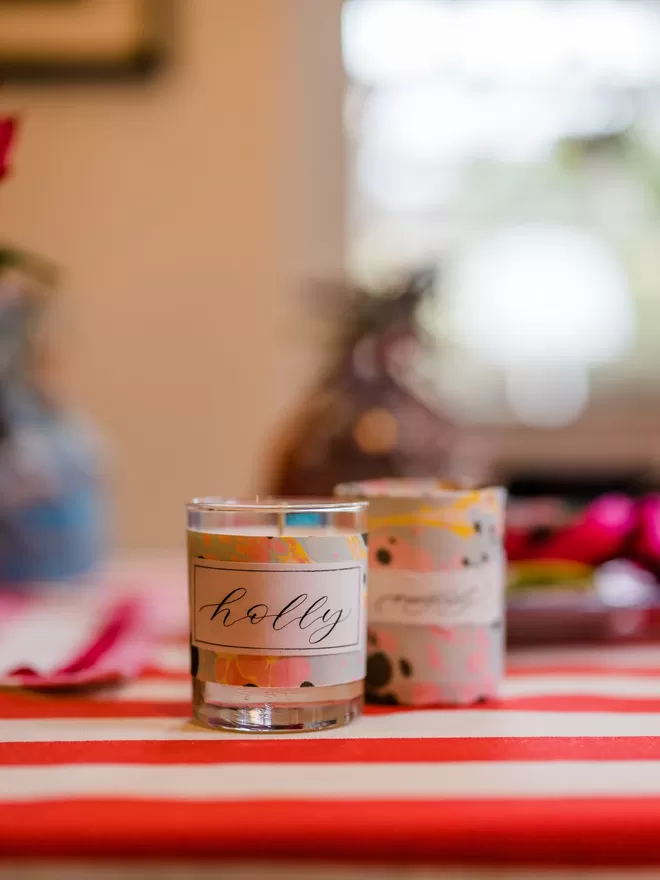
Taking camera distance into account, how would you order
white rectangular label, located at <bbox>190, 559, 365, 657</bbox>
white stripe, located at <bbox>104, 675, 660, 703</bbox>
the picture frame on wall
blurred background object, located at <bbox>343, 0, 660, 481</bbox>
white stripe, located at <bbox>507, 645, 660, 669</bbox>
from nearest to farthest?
1. white rectangular label, located at <bbox>190, 559, 365, 657</bbox>
2. white stripe, located at <bbox>104, 675, 660, 703</bbox>
3. white stripe, located at <bbox>507, 645, 660, 669</bbox>
4. the picture frame on wall
5. blurred background object, located at <bbox>343, 0, 660, 481</bbox>

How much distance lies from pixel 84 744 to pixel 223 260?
1.33 m

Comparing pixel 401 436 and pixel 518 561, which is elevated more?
pixel 401 436

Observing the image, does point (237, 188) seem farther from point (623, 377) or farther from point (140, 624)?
point (140, 624)

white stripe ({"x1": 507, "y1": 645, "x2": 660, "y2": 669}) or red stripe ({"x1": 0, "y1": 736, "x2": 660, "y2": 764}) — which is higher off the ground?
red stripe ({"x1": 0, "y1": 736, "x2": 660, "y2": 764})

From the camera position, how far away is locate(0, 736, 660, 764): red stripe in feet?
1.37

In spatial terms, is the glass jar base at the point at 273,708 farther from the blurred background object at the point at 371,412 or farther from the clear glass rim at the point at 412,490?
the blurred background object at the point at 371,412

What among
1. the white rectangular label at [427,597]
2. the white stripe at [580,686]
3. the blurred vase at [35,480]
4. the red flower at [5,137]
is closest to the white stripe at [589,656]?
the white stripe at [580,686]

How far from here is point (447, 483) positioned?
59 centimetres

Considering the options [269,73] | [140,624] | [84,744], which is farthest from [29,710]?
[269,73]

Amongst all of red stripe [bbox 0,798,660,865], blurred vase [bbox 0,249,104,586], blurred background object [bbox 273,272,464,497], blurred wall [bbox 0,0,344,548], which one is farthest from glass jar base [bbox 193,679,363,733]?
blurred wall [bbox 0,0,344,548]

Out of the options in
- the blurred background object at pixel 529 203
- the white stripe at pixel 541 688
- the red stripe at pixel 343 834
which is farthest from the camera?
the blurred background object at pixel 529 203

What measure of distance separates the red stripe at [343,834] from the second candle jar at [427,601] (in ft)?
0.55

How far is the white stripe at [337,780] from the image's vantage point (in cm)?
37

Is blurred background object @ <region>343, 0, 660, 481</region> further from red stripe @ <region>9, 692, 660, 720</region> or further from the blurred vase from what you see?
red stripe @ <region>9, 692, 660, 720</region>
